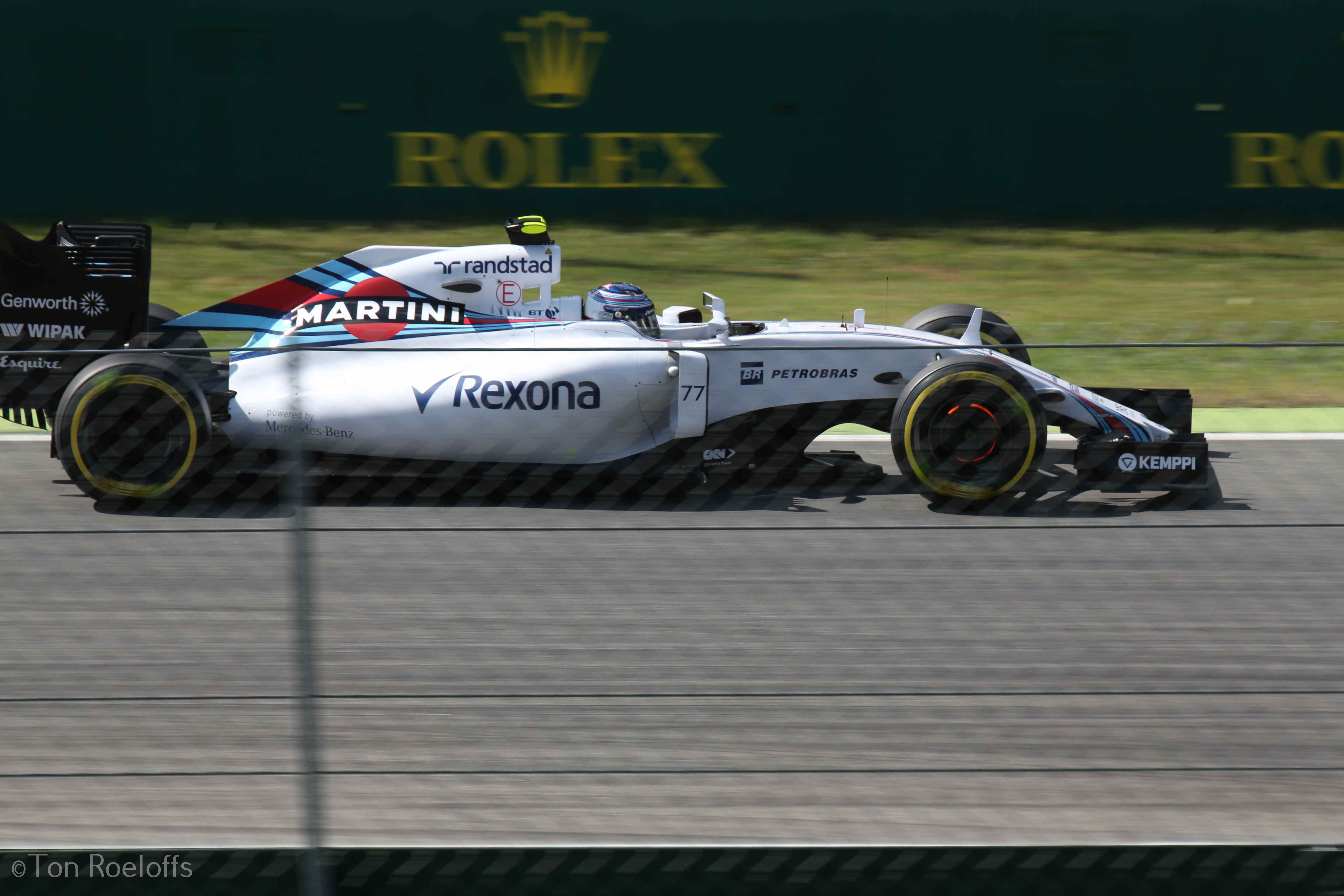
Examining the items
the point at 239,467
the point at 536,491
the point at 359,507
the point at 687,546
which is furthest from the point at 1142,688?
the point at 239,467

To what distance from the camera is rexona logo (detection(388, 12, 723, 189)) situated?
12.1 m

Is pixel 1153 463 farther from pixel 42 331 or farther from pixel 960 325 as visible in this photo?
pixel 42 331

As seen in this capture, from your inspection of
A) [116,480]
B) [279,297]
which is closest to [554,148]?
[279,297]

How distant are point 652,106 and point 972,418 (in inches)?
297

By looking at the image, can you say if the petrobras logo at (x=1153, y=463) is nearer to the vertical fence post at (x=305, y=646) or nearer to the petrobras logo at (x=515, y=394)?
the petrobras logo at (x=515, y=394)

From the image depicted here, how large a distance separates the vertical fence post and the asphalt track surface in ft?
0.43

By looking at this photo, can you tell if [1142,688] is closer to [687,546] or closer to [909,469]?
[687,546]

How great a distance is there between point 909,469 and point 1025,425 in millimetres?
478

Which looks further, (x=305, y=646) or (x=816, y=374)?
(x=816, y=374)

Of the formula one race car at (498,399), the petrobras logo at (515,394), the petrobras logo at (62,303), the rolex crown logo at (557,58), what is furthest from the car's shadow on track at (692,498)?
the rolex crown logo at (557,58)

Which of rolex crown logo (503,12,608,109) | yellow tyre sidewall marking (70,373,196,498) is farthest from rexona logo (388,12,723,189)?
yellow tyre sidewall marking (70,373,196,498)

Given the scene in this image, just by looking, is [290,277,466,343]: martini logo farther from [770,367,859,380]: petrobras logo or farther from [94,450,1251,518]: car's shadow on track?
[770,367,859,380]: petrobras logo

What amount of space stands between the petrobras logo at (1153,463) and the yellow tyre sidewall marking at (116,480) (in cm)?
358

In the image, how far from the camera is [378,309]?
578cm
